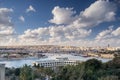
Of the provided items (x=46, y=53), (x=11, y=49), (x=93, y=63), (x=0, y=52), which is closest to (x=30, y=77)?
(x=93, y=63)

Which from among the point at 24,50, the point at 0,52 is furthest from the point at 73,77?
the point at 24,50

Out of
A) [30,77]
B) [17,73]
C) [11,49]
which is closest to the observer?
[30,77]

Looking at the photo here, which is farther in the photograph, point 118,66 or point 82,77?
point 118,66

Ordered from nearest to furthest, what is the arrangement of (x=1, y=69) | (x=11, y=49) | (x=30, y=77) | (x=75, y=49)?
(x=1, y=69) < (x=30, y=77) < (x=11, y=49) < (x=75, y=49)

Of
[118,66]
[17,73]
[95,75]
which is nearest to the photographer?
[95,75]

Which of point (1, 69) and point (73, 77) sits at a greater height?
point (1, 69)

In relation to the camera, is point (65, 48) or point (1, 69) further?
point (65, 48)

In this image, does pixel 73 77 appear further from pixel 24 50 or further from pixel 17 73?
pixel 24 50

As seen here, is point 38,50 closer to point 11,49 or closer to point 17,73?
point 11,49

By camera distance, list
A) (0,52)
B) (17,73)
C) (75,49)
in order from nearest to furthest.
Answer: (17,73)
(0,52)
(75,49)
